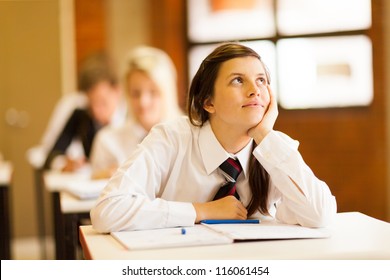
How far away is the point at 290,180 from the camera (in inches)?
68.1

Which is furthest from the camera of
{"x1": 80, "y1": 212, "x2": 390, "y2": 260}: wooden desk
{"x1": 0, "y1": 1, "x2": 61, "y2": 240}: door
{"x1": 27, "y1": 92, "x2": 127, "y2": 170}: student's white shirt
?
{"x1": 0, "y1": 1, "x2": 61, "y2": 240}: door

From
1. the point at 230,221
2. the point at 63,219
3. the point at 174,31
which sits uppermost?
the point at 174,31

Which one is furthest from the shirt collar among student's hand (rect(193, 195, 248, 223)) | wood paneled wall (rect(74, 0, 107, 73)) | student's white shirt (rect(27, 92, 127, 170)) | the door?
the door

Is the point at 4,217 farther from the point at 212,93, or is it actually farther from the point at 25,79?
the point at 212,93

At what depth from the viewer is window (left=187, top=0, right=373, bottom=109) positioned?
4.37 m

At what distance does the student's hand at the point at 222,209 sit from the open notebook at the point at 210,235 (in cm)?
4

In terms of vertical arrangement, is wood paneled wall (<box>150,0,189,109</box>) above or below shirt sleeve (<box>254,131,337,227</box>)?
above

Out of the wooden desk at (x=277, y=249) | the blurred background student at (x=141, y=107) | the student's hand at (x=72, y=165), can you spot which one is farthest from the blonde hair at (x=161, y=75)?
the wooden desk at (x=277, y=249)

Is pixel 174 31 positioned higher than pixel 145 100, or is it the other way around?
pixel 174 31

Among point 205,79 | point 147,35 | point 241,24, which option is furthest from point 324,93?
point 205,79

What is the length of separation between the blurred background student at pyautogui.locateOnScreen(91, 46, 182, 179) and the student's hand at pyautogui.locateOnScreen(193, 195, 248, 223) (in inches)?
52.4

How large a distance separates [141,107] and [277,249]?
1784 millimetres

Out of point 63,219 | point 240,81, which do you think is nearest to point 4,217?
point 63,219

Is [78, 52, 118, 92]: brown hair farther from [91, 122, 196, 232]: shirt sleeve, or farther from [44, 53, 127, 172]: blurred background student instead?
[91, 122, 196, 232]: shirt sleeve
